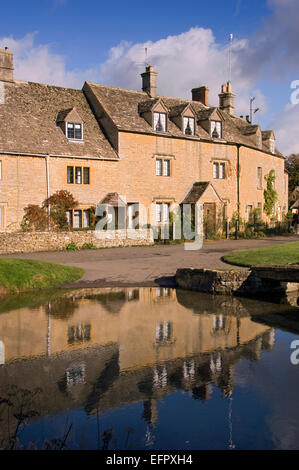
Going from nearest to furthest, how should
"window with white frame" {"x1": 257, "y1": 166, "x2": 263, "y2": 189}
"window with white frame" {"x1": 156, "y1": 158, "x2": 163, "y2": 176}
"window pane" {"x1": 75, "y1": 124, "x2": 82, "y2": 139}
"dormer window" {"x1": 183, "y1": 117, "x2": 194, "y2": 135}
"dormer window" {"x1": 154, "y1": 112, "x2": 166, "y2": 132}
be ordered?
"window pane" {"x1": 75, "y1": 124, "x2": 82, "y2": 139}
"dormer window" {"x1": 154, "y1": 112, "x2": 166, "y2": 132}
"window with white frame" {"x1": 156, "y1": 158, "x2": 163, "y2": 176}
"dormer window" {"x1": 183, "y1": 117, "x2": 194, "y2": 135}
"window with white frame" {"x1": 257, "y1": 166, "x2": 263, "y2": 189}

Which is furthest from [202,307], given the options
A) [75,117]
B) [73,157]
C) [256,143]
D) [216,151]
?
[256,143]

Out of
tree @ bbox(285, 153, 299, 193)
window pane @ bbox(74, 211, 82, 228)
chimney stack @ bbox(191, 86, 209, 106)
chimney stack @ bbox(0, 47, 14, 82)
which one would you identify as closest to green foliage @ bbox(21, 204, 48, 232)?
window pane @ bbox(74, 211, 82, 228)

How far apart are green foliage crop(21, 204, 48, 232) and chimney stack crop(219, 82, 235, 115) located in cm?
2613

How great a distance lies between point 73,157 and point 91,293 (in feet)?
56.4

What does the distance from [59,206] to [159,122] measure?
1175 centimetres

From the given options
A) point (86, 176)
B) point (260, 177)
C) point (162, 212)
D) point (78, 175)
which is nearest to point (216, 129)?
point (260, 177)

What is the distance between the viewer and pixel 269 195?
1890 inches

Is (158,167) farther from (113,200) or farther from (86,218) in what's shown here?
(86,218)

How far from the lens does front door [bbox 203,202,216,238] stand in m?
37.9

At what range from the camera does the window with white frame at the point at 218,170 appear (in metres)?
41.3

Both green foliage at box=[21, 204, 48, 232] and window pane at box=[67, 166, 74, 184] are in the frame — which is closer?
green foliage at box=[21, 204, 48, 232]

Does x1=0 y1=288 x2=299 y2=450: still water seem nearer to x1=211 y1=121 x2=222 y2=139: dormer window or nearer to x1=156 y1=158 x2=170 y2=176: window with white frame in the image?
x1=156 y1=158 x2=170 y2=176: window with white frame

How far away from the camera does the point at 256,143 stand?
45938 millimetres

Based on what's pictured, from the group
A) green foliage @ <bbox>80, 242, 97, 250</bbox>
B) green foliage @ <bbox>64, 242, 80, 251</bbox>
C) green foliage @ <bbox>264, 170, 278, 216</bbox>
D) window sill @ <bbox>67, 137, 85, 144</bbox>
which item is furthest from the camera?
green foliage @ <bbox>264, 170, 278, 216</bbox>
